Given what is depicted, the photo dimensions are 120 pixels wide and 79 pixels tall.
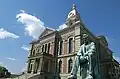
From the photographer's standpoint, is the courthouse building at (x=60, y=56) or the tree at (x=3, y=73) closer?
the courthouse building at (x=60, y=56)

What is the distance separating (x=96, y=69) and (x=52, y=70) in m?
27.8

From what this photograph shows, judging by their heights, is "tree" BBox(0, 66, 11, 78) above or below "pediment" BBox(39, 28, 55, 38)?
below

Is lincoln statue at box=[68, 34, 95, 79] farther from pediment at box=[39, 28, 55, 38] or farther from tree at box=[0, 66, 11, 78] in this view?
tree at box=[0, 66, 11, 78]

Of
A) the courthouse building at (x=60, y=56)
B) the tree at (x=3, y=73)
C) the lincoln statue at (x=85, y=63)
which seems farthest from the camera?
the tree at (x=3, y=73)

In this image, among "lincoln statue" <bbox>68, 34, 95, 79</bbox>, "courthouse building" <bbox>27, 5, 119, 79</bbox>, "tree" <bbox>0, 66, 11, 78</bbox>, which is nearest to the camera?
"lincoln statue" <bbox>68, 34, 95, 79</bbox>

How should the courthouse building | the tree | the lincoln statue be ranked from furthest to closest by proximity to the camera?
1. the tree
2. the courthouse building
3. the lincoln statue

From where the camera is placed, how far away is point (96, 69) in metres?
7.76

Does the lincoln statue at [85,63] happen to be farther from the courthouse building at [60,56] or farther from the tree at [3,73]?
the tree at [3,73]

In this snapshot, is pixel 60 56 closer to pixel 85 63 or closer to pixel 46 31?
pixel 46 31

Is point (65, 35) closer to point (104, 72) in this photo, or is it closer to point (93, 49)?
point (104, 72)

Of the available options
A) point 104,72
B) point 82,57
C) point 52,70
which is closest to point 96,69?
point 82,57

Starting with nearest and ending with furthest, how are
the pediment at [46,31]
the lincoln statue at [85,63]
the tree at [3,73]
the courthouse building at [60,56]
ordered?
the lincoln statue at [85,63], the courthouse building at [60,56], the pediment at [46,31], the tree at [3,73]

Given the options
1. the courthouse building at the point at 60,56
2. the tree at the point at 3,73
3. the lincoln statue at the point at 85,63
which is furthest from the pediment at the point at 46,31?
the lincoln statue at the point at 85,63

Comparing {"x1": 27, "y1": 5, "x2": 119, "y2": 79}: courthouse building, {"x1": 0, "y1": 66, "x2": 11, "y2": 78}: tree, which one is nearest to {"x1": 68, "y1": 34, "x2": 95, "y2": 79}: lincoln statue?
{"x1": 27, "y1": 5, "x2": 119, "y2": 79}: courthouse building
